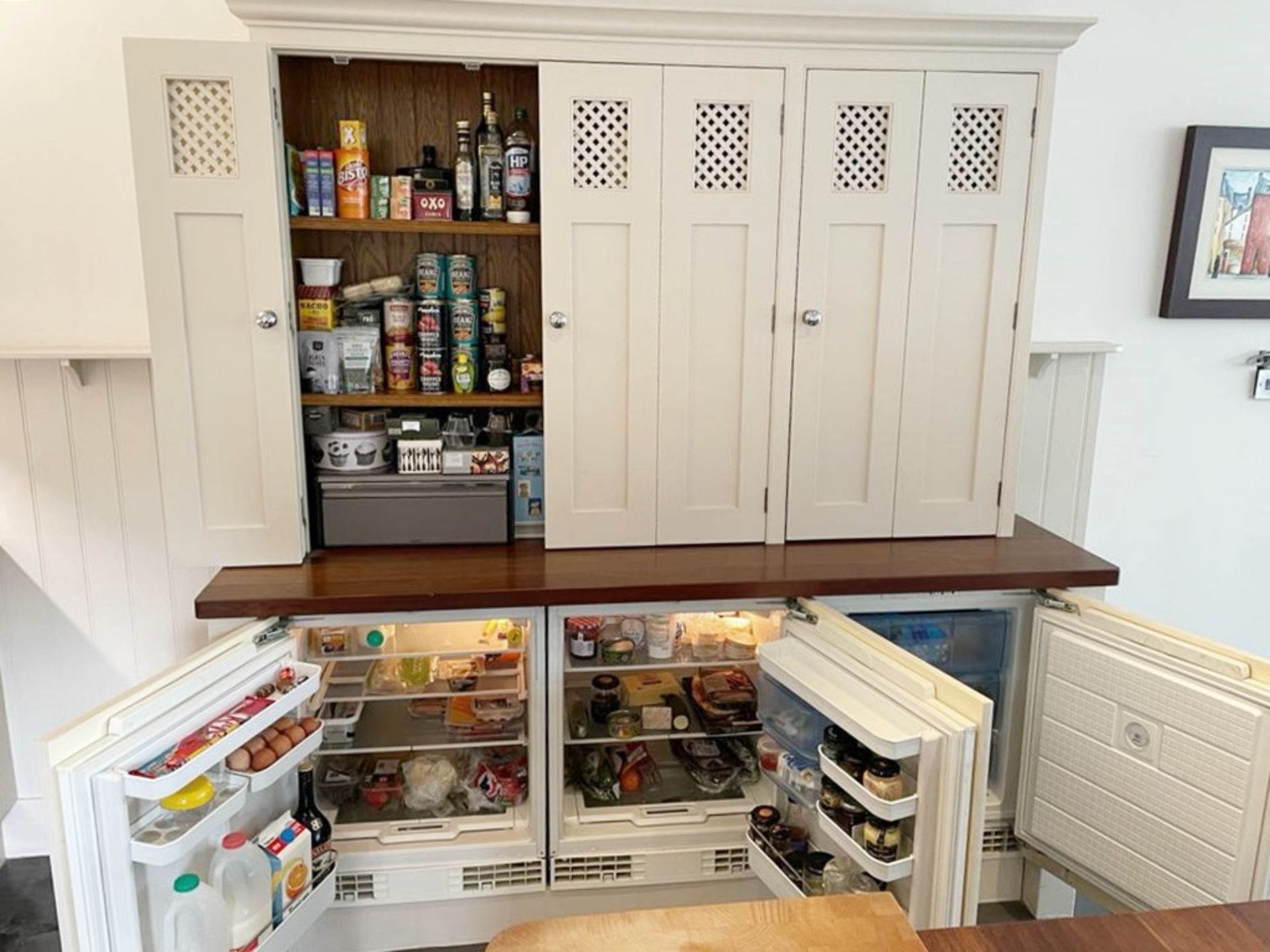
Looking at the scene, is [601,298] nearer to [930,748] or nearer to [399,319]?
[399,319]

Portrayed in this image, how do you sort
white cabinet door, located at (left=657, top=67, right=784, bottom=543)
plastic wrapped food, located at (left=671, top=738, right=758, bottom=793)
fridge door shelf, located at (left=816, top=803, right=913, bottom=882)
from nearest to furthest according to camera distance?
fridge door shelf, located at (left=816, top=803, right=913, bottom=882)
white cabinet door, located at (left=657, top=67, right=784, bottom=543)
plastic wrapped food, located at (left=671, top=738, right=758, bottom=793)

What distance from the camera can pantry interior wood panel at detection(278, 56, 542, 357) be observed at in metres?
2.18

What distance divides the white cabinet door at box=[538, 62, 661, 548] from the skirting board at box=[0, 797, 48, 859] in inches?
62.1

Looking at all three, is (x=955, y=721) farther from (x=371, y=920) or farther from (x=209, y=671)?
(x=371, y=920)

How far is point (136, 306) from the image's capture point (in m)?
2.22

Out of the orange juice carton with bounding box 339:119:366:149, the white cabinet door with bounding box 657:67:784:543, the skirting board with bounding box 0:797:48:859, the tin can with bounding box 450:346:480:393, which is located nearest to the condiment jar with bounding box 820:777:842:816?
the white cabinet door with bounding box 657:67:784:543

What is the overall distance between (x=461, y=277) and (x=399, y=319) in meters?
0.19

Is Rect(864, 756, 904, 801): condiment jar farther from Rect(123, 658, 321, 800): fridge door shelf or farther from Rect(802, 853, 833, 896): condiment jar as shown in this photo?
Rect(123, 658, 321, 800): fridge door shelf

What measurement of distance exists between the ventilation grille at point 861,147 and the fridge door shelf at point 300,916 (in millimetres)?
1860

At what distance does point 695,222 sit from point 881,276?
460mm

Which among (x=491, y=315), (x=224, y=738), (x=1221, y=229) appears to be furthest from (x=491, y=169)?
(x=1221, y=229)

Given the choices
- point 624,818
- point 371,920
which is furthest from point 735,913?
point 371,920

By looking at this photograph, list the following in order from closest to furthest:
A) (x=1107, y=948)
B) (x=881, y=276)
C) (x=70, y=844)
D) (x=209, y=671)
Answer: (x=1107, y=948) → (x=70, y=844) → (x=209, y=671) → (x=881, y=276)

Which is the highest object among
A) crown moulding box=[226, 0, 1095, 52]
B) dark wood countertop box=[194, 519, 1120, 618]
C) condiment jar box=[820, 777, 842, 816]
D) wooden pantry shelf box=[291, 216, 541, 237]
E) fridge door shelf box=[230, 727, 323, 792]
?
crown moulding box=[226, 0, 1095, 52]
